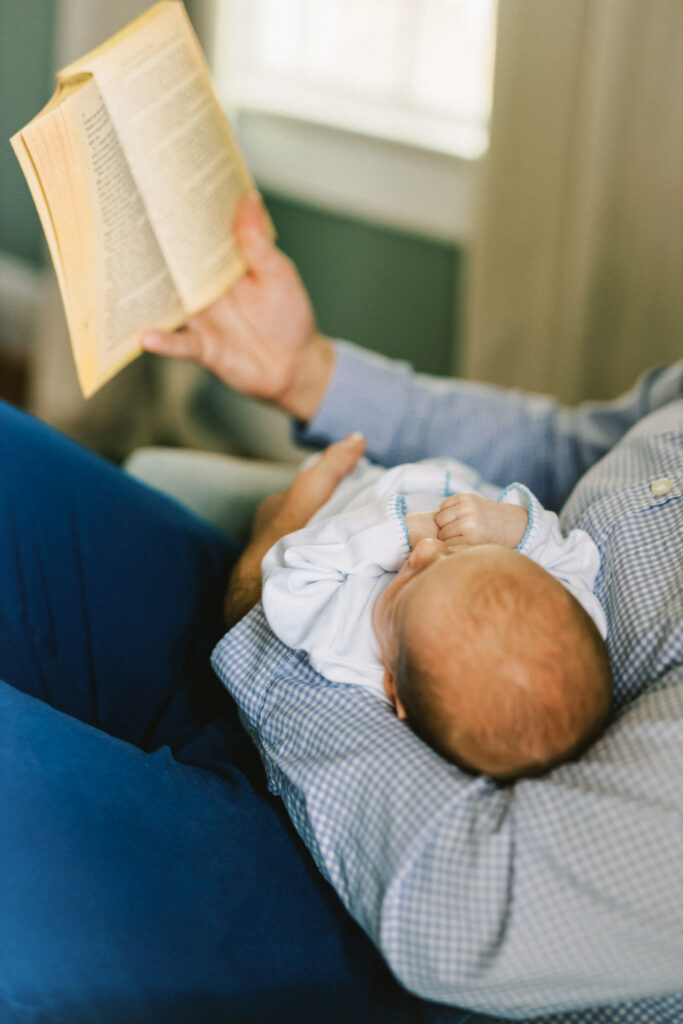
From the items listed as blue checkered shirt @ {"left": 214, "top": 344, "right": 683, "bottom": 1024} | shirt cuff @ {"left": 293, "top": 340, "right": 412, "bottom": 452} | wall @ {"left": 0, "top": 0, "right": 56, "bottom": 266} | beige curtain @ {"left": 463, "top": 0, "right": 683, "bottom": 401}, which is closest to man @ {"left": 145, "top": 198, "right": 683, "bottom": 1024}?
blue checkered shirt @ {"left": 214, "top": 344, "right": 683, "bottom": 1024}

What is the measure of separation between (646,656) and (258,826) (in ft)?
1.18

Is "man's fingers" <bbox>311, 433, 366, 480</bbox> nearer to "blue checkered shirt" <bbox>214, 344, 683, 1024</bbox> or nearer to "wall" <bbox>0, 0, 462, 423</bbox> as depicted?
"blue checkered shirt" <bbox>214, 344, 683, 1024</bbox>

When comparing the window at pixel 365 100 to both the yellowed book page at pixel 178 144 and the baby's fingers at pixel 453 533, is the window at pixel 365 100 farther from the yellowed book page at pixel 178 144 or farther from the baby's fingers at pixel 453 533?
the baby's fingers at pixel 453 533

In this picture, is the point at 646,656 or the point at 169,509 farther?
the point at 169,509

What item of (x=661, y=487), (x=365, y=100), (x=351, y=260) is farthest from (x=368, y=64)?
(x=661, y=487)

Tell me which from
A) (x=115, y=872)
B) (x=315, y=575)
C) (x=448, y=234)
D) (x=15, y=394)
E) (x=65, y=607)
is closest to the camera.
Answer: (x=115, y=872)

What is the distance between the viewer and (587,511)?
91cm

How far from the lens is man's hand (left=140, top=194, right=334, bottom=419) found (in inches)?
48.4

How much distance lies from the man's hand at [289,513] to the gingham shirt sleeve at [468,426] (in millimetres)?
200

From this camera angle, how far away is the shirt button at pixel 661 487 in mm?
864

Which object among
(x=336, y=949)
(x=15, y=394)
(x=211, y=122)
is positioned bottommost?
(x=15, y=394)

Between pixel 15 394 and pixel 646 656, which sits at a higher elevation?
pixel 646 656

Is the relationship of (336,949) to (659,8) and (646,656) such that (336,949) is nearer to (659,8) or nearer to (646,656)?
(646,656)

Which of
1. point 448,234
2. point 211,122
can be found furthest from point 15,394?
point 211,122
